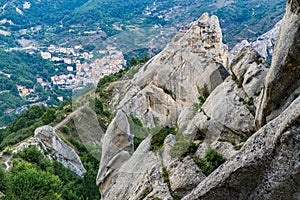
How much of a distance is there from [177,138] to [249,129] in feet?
11.9

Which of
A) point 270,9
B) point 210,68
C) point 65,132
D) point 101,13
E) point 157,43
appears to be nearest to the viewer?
point 210,68

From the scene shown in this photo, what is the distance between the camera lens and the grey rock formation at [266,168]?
449 inches

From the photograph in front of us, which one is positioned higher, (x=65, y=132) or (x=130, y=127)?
(x=130, y=127)

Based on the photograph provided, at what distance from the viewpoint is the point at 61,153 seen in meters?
44.0

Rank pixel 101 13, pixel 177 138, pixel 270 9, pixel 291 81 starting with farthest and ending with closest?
1. pixel 101 13
2. pixel 270 9
3. pixel 177 138
4. pixel 291 81

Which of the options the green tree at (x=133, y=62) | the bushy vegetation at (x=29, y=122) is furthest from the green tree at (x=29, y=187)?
the green tree at (x=133, y=62)

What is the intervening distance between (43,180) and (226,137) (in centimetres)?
1749

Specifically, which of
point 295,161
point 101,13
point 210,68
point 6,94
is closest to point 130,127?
point 210,68

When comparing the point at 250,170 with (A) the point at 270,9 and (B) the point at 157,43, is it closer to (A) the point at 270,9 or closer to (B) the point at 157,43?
(B) the point at 157,43

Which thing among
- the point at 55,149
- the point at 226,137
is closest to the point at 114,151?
the point at 226,137

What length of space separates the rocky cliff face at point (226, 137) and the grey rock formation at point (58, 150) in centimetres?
1335

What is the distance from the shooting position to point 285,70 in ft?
46.5

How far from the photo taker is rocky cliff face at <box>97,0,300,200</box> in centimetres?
1194

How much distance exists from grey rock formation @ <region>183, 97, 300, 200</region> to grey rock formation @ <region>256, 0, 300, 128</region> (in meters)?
2.23
